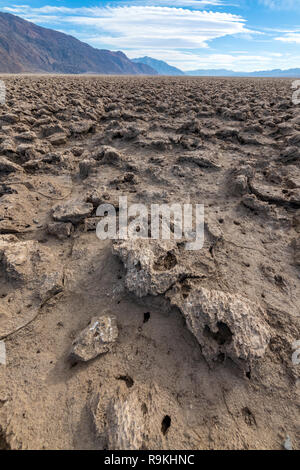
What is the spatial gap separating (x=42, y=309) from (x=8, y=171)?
3.37 metres

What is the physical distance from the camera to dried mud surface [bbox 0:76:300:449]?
1.54 meters

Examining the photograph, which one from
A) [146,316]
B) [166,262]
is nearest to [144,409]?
[146,316]

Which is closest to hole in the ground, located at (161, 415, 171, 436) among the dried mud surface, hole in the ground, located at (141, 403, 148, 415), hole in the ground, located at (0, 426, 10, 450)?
the dried mud surface

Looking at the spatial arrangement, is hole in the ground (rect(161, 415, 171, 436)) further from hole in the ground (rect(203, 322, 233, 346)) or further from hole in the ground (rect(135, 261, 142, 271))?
hole in the ground (rect(135, 261, 142, 271))

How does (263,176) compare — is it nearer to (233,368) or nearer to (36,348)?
(233,368)

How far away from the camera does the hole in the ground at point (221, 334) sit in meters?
1.84

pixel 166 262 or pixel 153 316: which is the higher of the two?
pixel 166 262

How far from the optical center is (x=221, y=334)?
187 centimetres

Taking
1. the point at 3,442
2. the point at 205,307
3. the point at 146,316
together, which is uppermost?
the point at 205,307

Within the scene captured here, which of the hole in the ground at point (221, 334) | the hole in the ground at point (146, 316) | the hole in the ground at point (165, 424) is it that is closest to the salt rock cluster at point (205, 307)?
the hole in the ground at point (221, 334)

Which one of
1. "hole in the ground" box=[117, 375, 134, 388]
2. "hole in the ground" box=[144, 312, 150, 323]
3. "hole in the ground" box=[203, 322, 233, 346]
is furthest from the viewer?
"hole in the ground" box=[144, 312, 150, 323]

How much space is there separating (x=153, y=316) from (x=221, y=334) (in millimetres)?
590

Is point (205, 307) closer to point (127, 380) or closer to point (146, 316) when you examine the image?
point (146, 316)

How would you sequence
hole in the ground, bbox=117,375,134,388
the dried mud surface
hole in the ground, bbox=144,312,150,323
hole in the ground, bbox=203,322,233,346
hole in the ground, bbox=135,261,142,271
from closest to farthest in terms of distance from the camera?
the dried mud surface, hole in the ground, bbox=117,375,134,388, hole in the ground, bbox=203,322,233,346, hole in the ground, bbox=144,312,150,323, hole in the ground, bbox=135,261,142,271
